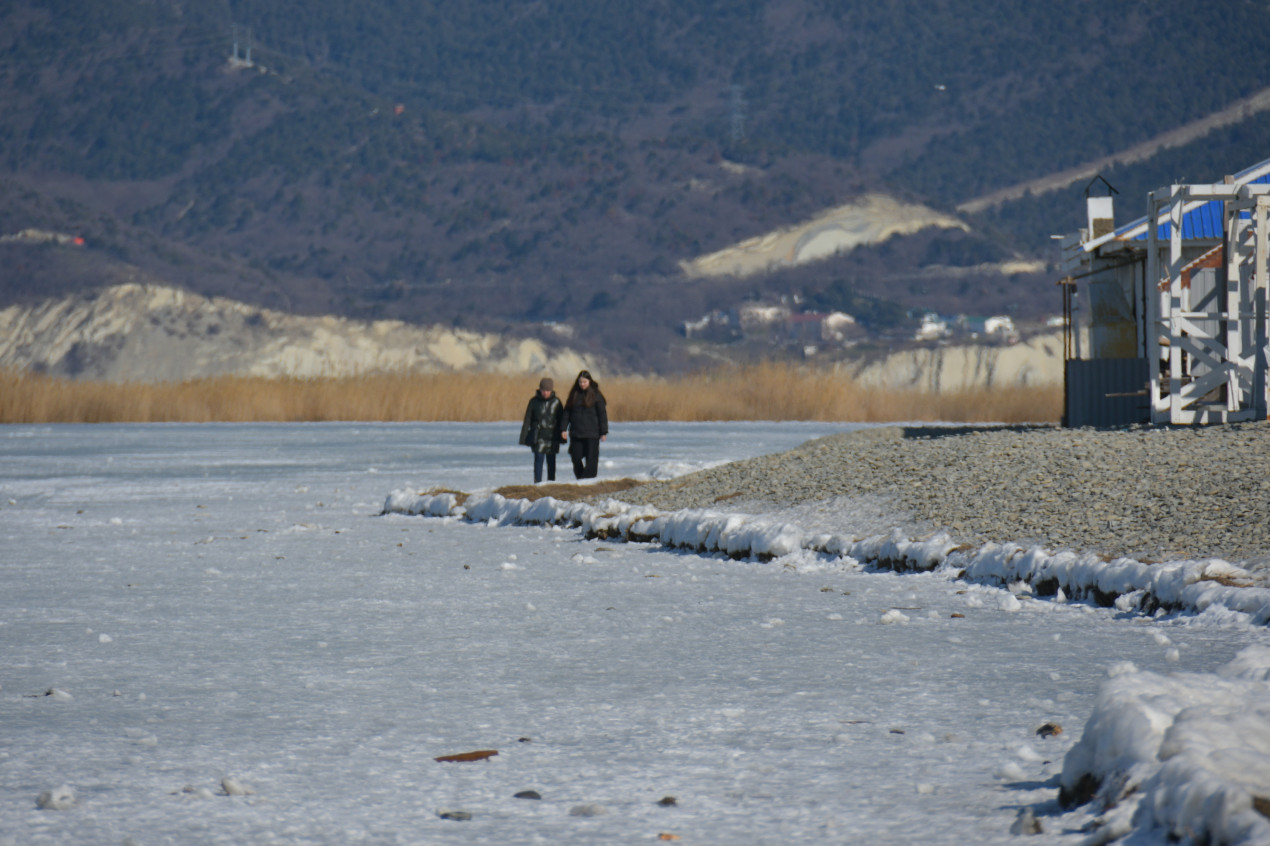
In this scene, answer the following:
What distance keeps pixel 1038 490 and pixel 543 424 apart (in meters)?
6.73

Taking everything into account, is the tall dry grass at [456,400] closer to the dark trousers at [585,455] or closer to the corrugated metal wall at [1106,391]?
the corrugated metal wall at [1106,391]

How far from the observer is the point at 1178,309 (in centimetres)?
1798

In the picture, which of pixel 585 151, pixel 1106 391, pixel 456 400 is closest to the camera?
pixel 1106 391

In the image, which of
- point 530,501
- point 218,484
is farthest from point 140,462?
point 530,501

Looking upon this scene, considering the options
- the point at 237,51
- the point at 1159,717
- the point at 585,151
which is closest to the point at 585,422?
the point at 1159,717

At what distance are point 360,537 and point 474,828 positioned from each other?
8.73 metres

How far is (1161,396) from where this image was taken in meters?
19.8

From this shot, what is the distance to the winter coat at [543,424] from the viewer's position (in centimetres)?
1656

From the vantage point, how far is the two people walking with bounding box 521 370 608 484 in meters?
16.5

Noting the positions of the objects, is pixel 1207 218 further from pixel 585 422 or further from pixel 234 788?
pixel 234 788

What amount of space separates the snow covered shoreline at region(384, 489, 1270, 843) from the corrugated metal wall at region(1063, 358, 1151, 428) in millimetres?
11422

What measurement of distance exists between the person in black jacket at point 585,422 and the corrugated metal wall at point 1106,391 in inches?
294

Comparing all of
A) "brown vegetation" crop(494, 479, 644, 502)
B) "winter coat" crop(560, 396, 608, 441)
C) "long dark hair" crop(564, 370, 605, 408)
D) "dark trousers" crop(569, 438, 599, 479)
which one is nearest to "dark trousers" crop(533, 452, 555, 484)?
"dark trousers" crop(569, 438, 599, 479)

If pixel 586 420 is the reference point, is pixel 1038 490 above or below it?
below
